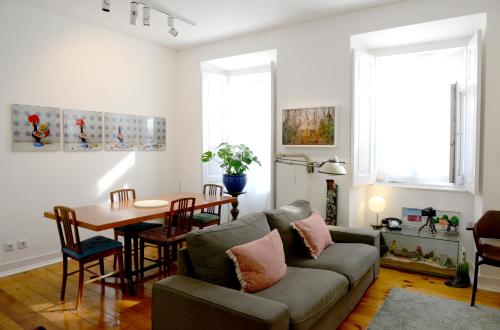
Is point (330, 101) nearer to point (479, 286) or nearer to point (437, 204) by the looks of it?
point (437, 204)

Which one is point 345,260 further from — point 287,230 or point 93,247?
point 93,247

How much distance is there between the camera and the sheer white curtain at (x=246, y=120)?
16.9 ft

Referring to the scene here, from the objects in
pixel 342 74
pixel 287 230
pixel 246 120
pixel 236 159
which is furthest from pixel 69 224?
pixel 342 74

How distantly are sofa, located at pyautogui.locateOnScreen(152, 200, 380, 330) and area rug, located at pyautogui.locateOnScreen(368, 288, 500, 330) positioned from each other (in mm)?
290

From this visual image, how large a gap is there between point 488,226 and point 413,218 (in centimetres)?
104

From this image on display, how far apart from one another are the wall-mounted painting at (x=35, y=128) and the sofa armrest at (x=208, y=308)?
274cm

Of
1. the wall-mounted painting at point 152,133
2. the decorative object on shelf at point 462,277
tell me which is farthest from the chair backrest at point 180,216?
the decorative object on shelf at point 462,277

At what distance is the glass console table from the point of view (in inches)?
145

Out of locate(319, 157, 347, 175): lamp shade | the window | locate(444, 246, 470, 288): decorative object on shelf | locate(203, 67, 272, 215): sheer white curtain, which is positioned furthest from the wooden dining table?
locate(444, 246, 470, 288): decorative object on shelf

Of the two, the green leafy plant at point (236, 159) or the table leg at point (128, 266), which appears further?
the green leafy plant at point (236, 159)

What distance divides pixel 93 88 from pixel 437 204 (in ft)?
14.9

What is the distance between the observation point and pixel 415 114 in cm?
430

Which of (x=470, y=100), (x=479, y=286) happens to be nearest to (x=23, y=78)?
(x=470, y=100)

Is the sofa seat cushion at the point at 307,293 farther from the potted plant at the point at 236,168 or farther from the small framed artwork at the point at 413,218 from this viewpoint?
the potted plant at the point at 236,168
